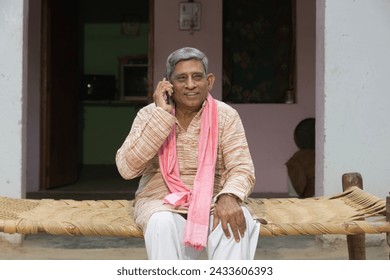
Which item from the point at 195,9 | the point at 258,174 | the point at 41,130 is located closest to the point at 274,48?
the point at 195,9

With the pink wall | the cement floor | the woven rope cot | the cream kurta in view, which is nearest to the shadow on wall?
the pink wall

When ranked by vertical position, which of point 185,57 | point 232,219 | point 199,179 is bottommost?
point 232,219

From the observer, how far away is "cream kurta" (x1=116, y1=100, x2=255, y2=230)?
2.85 meters

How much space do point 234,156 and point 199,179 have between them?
0.21 m

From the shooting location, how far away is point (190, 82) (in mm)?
2916

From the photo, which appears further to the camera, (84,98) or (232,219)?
(84,98)

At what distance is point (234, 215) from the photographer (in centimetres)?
267

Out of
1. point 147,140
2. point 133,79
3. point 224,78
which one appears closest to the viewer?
point 147,140

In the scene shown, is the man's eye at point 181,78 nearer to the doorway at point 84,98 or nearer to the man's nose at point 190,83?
the man's nose at point 190,83

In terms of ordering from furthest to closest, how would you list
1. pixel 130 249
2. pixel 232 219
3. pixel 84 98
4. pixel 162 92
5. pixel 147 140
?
pixel 84 98 → pixel 130 249 → pixel 162 92 → pixel 147 140 → pixel 232 219

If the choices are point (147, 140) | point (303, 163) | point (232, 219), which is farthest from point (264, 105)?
point (232, 219)

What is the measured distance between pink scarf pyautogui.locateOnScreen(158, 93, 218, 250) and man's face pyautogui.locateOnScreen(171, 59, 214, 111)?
0.30ft

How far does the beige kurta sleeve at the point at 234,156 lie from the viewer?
9.48 feet

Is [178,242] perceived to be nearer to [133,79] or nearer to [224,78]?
[224,78]
